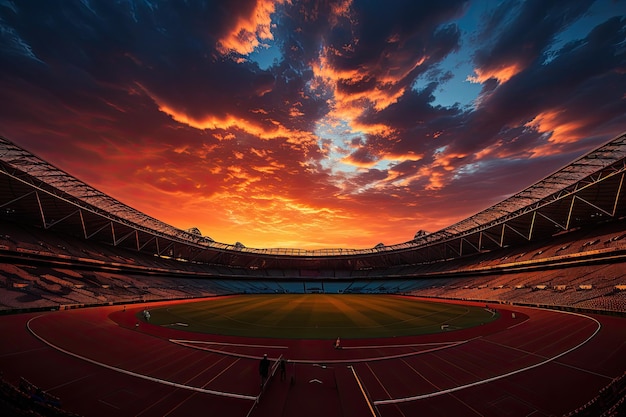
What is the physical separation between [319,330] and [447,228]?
49204 millimetres

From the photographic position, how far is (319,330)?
23500mm

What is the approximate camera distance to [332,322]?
2756 centimetres

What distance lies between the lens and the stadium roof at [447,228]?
1110 inches

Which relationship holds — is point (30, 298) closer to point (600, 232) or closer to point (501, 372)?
point (501, 372)

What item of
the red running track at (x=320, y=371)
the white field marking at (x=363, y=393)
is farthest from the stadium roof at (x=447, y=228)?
the white field marking at (x=363, y=393)

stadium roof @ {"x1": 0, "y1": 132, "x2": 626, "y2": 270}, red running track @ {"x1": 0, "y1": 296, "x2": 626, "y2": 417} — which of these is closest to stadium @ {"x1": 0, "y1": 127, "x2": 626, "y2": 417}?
red running track @ {"x1": 0, "y1": 296, "x2": 626, "y2": 417}

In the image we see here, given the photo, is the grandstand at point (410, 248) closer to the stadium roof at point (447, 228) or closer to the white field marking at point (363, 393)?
the stadium roof at point (447, 228)

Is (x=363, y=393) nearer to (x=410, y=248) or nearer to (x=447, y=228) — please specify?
(x=447, y=228)

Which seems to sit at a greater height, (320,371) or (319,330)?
(320,371)

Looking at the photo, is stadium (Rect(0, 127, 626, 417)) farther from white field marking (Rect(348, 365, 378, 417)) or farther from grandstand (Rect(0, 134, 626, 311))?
grandstand (Rect(0, 134, 626, 311))

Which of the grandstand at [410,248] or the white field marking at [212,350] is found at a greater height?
the grandstand at [410,248]

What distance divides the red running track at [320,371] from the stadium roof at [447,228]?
701 inches

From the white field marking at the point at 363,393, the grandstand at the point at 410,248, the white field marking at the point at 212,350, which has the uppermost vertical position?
the grandstand at the point at 410,248

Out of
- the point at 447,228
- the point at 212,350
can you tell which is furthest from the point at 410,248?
the point at 212,350
